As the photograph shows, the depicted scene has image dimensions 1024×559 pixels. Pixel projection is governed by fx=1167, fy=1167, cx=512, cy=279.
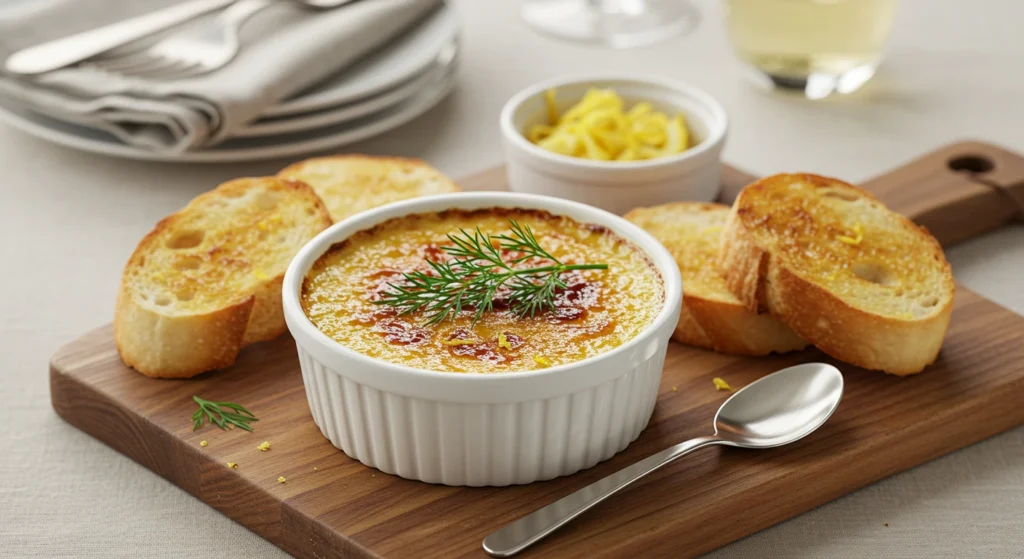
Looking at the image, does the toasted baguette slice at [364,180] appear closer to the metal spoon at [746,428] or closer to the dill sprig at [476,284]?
the dill sprig at [476,284]

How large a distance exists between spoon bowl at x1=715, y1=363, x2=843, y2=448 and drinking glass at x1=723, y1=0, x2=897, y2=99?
1.75 meters

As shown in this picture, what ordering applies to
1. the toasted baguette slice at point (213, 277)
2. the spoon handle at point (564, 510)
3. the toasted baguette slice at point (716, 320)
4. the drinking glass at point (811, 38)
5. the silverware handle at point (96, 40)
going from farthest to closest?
the drinking glass at point (811, 38) < the silverware handle at point (96, 40) < the toasted baguette slice at point (716, 320) < the toasted baguette slice at point (213, 277) < the spoon handle at point (564, 510)

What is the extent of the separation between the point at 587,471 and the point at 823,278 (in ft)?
2.39

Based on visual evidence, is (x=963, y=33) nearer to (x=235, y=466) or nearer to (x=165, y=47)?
(x=165, y=47)

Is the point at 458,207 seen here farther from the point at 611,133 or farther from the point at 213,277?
the point at 611,133

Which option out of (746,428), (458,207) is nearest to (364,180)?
(458,207)

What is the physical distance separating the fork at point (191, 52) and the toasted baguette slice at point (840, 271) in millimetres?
1796

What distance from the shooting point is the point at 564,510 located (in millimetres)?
2074

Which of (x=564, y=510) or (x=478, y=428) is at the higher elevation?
(x=478, y=428)

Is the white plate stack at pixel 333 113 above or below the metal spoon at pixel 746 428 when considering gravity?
above

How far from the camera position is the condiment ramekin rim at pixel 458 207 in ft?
6.78

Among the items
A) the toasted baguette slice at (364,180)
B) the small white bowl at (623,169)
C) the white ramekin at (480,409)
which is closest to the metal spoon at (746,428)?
the white ramekin at (480,409)

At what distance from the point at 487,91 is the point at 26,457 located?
2.32 m

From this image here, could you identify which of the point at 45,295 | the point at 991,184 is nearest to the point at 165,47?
the point at 45,295
